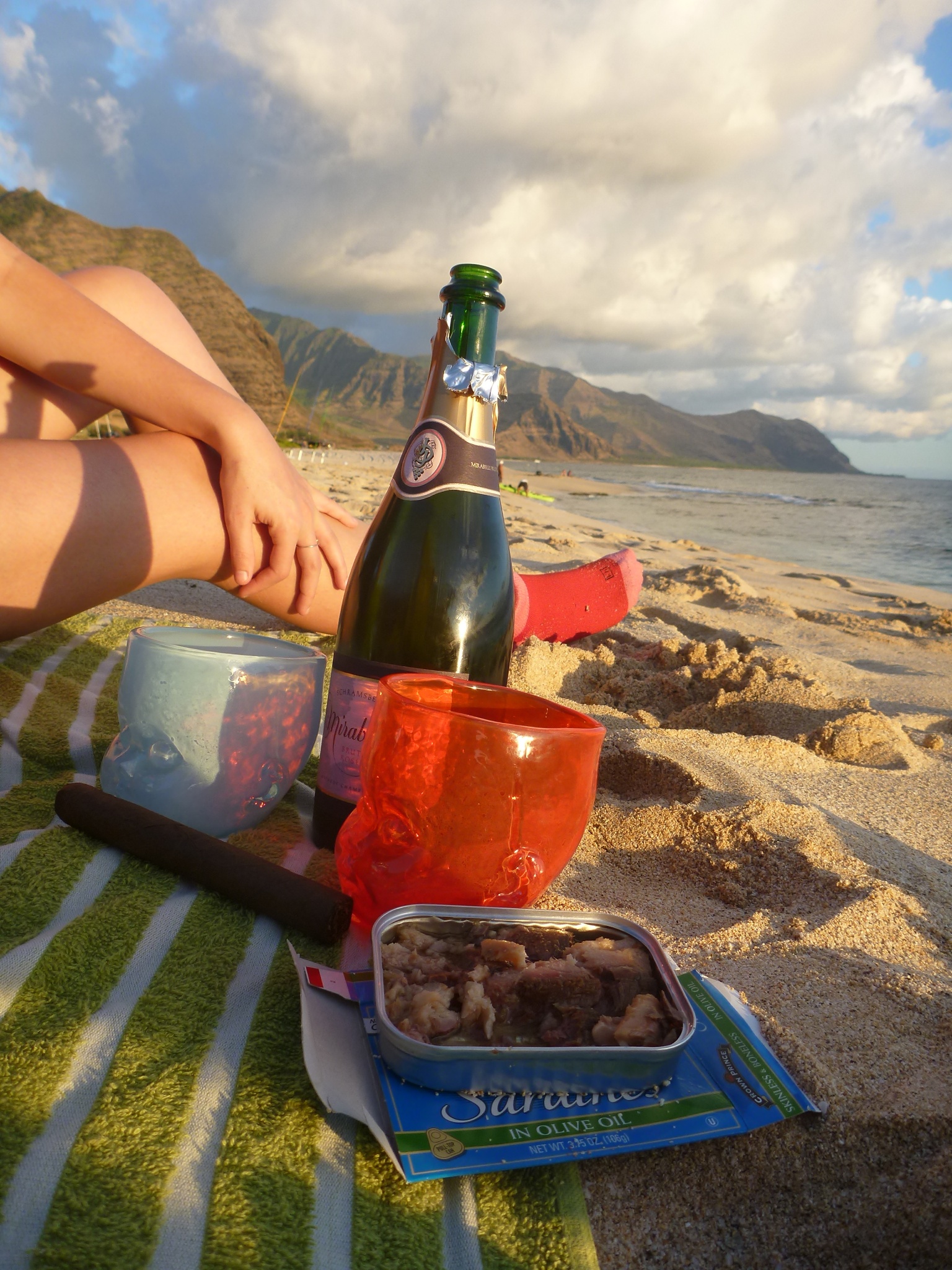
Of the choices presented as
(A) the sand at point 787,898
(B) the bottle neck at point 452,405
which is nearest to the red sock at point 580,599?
(A) the sand at point 787,898

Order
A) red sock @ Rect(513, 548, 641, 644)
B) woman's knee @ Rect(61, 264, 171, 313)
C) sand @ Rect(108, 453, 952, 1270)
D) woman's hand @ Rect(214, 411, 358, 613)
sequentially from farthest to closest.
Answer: red sock @ Rect(513, 548, 641, 644)
woman's knee @ Rect(61, 264, 171, 313)
woman's hand @ Rect(214, 411, 358, 613)
sand @ Rect(108, 453, 952, 1270)

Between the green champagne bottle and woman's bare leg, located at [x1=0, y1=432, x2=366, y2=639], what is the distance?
0.28 meters

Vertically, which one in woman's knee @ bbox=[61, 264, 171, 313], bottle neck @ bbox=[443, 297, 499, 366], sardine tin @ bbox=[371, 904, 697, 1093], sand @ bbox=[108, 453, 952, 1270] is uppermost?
woman's knee @ bbox=[61, 264, 171, 313]

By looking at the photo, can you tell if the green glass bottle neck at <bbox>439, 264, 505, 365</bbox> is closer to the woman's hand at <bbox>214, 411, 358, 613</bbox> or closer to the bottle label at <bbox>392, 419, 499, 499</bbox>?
the bottle label at <bbox>392, 419, 499, 499</bbox>

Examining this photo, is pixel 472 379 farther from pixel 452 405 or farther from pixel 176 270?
pixel 176 270

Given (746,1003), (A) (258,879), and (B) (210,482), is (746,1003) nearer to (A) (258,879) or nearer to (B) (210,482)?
(A) (258,879)

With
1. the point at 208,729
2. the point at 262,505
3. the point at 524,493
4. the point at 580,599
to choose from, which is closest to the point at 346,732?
the point at 208,729

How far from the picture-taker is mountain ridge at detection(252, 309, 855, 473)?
340 ft

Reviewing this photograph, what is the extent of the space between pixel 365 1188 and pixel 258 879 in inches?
14.7

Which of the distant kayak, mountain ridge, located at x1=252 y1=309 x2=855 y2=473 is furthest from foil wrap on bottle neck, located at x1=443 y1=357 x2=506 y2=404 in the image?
mountain ridge, located at x1=252 y1=309 x2=855 y2=473

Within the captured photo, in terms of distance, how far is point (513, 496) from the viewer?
49.8 feet

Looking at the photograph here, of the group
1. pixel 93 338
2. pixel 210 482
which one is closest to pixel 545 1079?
pixel 210 482

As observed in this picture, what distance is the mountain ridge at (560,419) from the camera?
103500 millimetres

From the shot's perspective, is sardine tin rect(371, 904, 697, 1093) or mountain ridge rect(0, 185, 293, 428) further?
mountain ridge rect(0, 185, 293, 428)
